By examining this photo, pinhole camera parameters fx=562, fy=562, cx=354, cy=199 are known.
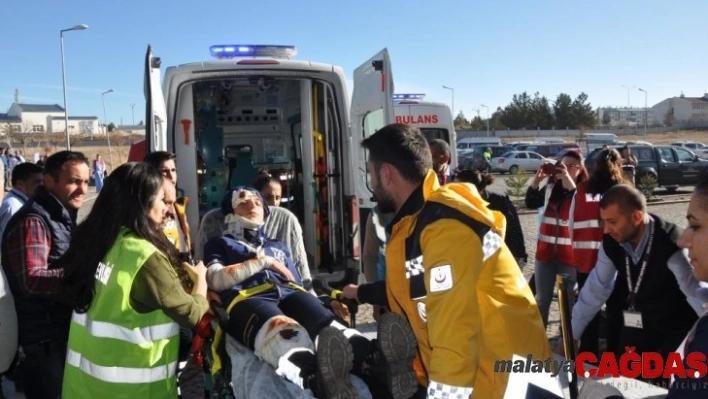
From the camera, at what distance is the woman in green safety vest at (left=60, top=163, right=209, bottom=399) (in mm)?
2342

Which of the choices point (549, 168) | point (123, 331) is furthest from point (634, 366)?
point (549, 168)

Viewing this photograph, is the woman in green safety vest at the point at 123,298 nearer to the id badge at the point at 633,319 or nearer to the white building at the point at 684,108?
the id badge at the point at 633,319

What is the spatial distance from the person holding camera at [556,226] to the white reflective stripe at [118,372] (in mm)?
3411

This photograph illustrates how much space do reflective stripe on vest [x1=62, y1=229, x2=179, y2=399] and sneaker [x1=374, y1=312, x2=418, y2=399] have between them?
1016mm

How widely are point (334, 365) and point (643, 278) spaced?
6.24 feet

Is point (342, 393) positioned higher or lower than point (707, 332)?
lower

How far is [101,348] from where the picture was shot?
7.78 feet

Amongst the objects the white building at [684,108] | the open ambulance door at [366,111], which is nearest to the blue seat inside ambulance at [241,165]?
the open ambulance door at [366,111]

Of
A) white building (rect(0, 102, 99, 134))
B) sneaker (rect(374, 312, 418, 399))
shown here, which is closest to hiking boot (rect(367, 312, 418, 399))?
sneaker (rect(374, 312, 418, 399))

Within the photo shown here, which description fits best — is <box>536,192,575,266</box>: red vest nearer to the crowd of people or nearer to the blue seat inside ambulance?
the crowd of people

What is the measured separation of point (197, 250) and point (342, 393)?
255cm

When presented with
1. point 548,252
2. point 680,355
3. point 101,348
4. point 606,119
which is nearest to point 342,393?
point 101,348

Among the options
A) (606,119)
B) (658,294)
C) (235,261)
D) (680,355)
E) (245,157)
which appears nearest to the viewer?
(680,355)

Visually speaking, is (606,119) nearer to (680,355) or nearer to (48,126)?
(48,126)
